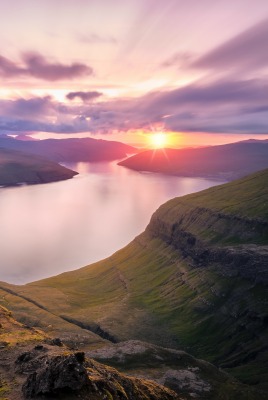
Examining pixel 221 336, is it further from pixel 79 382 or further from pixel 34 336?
pixel 79 382

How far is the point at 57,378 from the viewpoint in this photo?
4912 cm

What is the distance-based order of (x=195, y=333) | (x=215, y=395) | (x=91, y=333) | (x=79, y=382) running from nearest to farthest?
(x=79, y=382) < (x=215, y=395) < (x=91, y=333) < (x=195, y=333)

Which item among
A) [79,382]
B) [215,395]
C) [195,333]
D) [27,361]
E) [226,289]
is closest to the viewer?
[79,382]

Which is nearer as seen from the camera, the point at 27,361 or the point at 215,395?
the point at 27,361

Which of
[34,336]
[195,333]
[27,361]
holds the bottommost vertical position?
[195,333]

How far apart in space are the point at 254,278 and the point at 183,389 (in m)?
93.4

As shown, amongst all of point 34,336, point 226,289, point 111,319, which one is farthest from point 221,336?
point 34,336

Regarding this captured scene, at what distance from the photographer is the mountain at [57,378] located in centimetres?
4891

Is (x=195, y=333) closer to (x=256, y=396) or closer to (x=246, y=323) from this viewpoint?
(x=246, y=323)

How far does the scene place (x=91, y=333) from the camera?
6688 inches

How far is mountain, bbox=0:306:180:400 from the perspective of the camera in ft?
160

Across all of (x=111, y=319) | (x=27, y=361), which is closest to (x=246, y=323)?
(x=111, y=319)

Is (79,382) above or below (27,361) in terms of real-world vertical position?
above

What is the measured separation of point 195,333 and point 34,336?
11920cm
